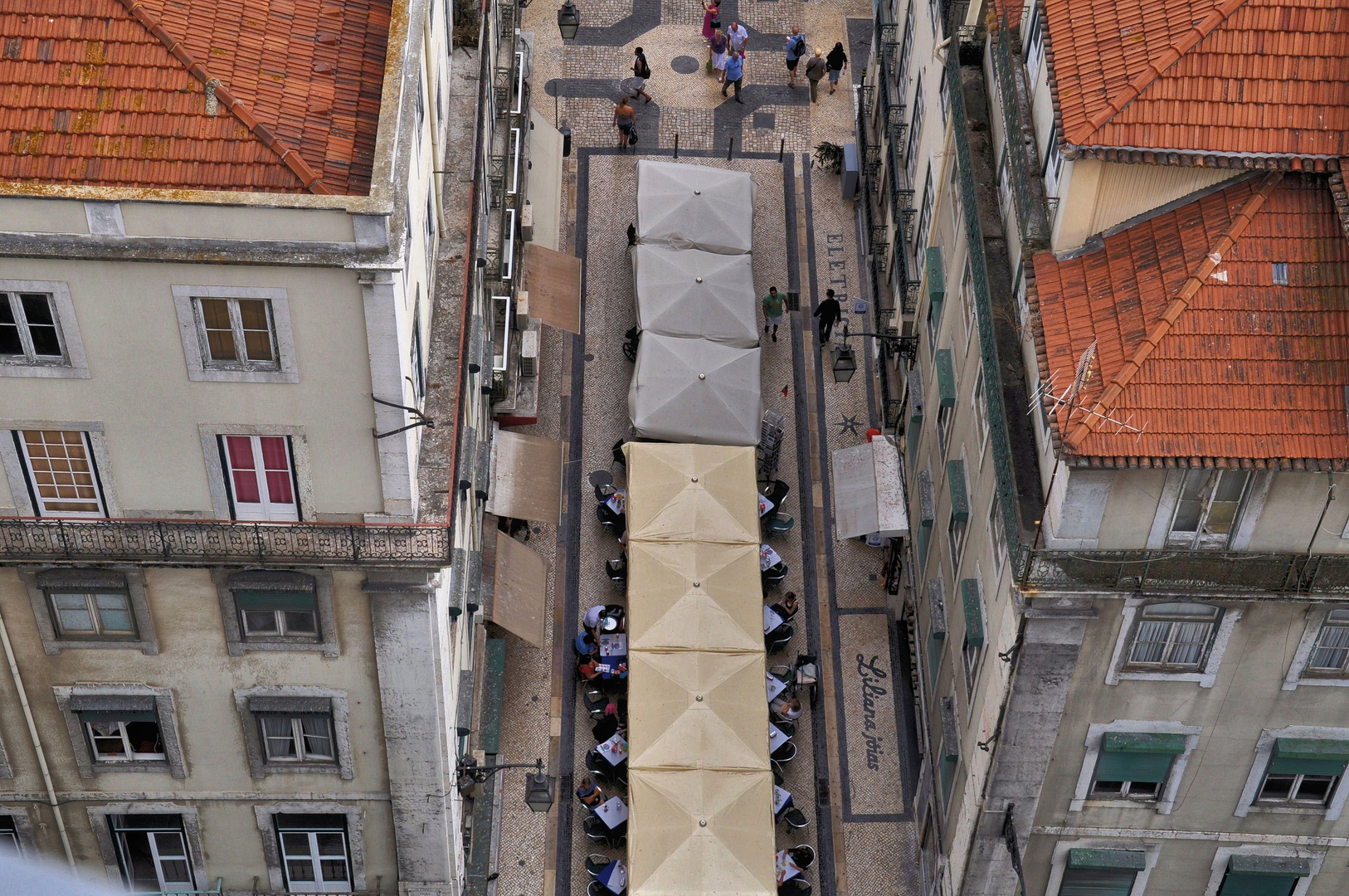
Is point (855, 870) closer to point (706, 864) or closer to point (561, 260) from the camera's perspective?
point (706, 864)

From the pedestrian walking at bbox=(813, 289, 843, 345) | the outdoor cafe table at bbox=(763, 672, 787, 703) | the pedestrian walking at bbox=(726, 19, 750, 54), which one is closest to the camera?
the outdoor cafe table at bbox=(763, 672, 787, 703)

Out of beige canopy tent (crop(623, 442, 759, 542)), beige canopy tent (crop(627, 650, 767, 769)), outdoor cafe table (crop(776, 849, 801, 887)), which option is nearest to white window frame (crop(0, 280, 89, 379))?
beige canopy tent (crop(627, 650, 767, 769))

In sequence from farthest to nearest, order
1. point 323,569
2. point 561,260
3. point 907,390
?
point 561,260
point 907,390
point 323,569

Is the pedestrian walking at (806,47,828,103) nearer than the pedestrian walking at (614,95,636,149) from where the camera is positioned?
No

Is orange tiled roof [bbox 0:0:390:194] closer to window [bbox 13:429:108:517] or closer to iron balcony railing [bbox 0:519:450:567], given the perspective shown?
window [bbox 13:429:108:517]

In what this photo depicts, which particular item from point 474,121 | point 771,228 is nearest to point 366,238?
point 474,121

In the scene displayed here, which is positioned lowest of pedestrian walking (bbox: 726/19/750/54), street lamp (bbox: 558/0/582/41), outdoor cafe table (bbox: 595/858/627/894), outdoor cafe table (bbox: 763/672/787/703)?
outdoor cafe table (bbox: 595/858/627/894)
